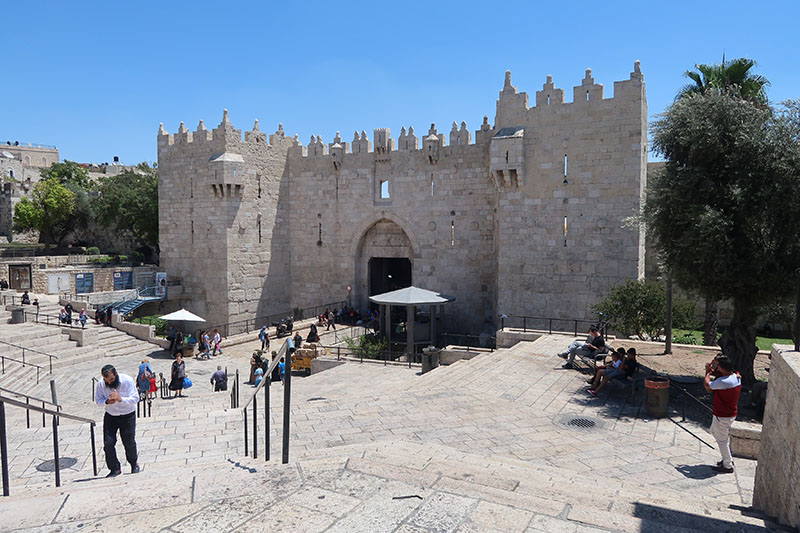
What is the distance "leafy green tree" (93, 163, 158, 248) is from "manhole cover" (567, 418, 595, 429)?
1111 inches

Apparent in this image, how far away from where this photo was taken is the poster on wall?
2220 cm

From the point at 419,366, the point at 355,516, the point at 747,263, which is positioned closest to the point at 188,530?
the point at 355,516

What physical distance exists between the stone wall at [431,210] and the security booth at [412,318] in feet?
8.43

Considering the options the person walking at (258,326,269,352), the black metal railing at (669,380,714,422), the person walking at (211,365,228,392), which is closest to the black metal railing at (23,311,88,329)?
the person walking at (258,326,269,352)

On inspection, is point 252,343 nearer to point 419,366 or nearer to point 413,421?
point 419,366

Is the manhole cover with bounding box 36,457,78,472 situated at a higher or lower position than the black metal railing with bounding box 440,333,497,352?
higher

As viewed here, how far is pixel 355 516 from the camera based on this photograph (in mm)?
3600

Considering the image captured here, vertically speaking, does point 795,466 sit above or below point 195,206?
below

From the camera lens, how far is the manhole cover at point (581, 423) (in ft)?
24.1

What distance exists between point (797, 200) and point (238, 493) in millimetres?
8998

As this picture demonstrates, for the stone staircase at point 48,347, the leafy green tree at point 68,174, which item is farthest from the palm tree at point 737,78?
the leafy green tree at point 68,174

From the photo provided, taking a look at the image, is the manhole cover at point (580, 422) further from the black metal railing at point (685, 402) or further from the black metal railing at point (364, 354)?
the black metal railing at point (364, 354)

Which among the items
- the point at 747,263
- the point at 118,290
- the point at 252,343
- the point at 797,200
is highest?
the point at 797,200

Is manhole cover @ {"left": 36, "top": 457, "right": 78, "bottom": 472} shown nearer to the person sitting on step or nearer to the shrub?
the person sitting on step
